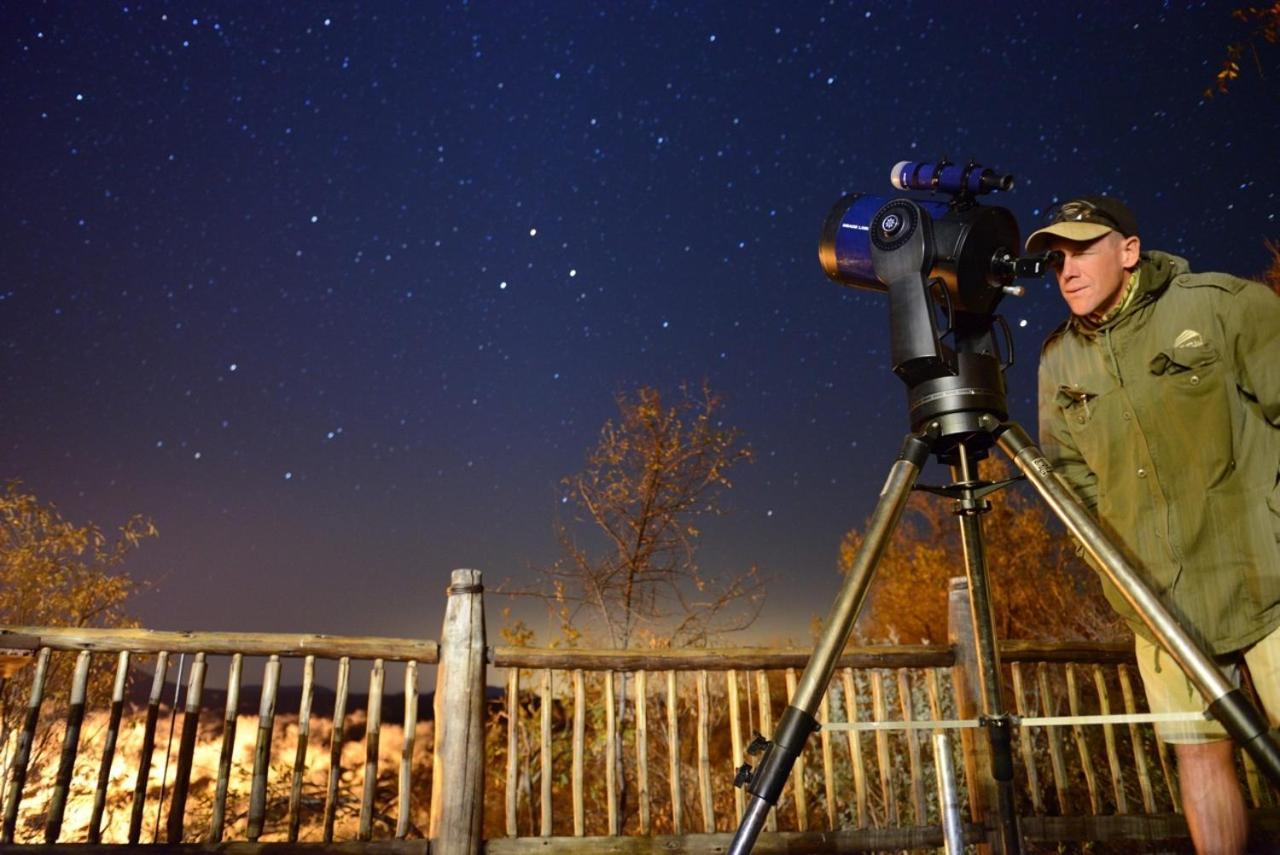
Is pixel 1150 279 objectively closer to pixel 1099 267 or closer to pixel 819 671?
pixel 1099 267

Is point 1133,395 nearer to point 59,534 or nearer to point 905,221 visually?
point 905,221

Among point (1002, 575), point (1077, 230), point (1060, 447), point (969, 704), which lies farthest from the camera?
point (1002, 575)

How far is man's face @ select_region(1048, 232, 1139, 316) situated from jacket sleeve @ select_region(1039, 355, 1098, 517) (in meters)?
0.22

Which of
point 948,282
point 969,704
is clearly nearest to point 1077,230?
point 948,282

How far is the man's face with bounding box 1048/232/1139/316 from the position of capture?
1.60 meters

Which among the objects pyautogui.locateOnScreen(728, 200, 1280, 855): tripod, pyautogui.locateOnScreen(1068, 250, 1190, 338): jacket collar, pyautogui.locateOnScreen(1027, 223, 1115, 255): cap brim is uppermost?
pyautogui.locateOnScreen(1027, 223, 1115, 255): cap brim

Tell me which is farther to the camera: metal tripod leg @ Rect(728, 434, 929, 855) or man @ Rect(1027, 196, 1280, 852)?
man @ Rect(1027, 196, 1280, 852)

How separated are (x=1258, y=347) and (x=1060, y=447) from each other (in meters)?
0.43

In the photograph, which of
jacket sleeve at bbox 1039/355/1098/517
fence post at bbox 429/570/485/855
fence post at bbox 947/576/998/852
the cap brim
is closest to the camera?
the cap brim

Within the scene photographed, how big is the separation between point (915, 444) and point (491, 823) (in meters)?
10.3

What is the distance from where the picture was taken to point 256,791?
2.98m

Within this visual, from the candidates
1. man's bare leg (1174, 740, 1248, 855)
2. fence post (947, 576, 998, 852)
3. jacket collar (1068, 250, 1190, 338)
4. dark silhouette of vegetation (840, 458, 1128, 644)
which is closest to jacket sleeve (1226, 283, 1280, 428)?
jacket collar (1068, 250, 1190, 338)

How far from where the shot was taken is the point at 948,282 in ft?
4.94

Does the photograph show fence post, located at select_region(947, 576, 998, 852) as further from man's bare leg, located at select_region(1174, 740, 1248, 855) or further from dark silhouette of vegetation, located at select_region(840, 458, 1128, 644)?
dark silhouette of vegetation, located at select_region(840, 458, 1128, 644)
